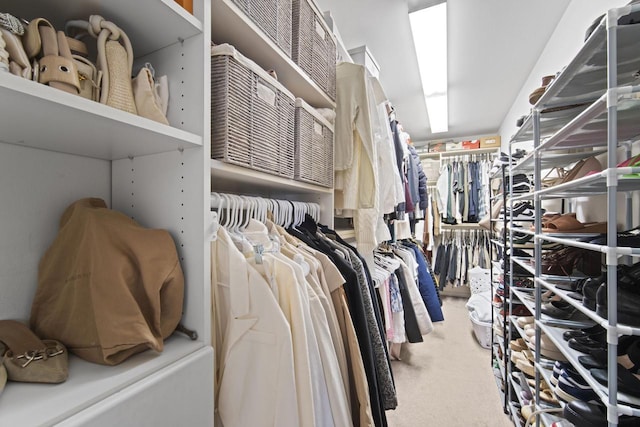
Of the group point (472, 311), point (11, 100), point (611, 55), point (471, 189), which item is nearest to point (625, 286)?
point (611, 55)

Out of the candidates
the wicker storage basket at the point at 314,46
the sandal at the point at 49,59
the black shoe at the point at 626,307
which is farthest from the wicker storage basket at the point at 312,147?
the black shoe at the point at 626,307

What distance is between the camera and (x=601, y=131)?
3.51 ft

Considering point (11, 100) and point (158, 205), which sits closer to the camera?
point (11, 100)

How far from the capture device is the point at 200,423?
1.95 ft

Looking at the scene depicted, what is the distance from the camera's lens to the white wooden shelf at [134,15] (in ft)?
1.87

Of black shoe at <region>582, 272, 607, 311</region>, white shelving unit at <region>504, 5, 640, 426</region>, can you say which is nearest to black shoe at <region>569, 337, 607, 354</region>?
white shelving unit at <region>504, 5, 640, 426</region>

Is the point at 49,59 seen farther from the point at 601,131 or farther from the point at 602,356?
the point at 601,131

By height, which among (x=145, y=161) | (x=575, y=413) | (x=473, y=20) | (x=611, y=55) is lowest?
(x=575, y=413)

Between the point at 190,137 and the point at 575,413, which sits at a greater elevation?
the point at 190,137

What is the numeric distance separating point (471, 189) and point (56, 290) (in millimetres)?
4458

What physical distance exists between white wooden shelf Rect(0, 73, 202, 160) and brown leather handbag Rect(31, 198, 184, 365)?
14cm

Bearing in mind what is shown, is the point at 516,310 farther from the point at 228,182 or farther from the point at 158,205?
the point at 158,205

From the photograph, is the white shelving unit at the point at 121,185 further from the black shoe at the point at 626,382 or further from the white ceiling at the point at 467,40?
the white ceiling at the point at 467,40

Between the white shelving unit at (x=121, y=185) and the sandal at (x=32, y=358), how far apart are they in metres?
0.01
